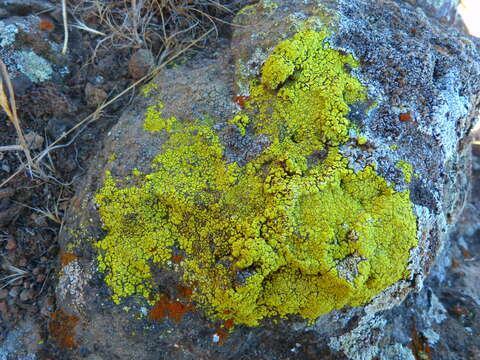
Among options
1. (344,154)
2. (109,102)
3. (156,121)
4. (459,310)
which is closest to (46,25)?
(109,102)

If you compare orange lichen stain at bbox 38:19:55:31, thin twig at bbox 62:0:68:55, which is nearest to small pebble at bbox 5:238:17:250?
thin twig at bbox 62:0:68:55

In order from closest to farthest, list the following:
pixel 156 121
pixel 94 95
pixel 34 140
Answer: pixel 156 121, pixel 34 140, pixel 94 95

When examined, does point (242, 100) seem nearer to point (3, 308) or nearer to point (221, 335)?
point (221, 335)

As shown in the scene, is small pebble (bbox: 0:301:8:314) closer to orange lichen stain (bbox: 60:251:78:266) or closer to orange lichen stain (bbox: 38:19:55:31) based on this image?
orange lichen stain (bbox: 60:251:78:266)

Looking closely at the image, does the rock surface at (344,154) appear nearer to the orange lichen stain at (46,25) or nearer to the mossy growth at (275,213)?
the mossy growth at (275,213)

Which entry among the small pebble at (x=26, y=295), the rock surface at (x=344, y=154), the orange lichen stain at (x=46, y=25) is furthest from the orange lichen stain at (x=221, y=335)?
the orange lichen stain at (x=46, y=25)

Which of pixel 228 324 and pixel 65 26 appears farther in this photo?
pixel 65 26
